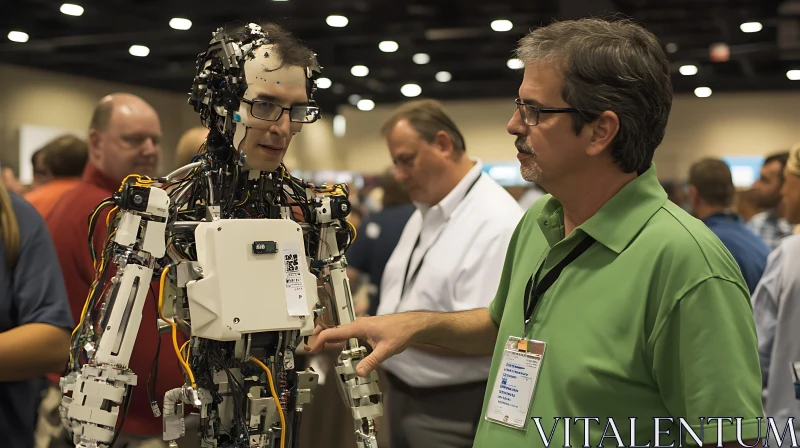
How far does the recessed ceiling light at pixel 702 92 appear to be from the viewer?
42.9 ft

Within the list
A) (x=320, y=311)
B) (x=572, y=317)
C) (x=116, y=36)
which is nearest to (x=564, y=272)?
(x=572, y=317)

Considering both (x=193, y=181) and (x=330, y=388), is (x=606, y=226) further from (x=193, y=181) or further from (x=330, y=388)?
(x=330, y=388)

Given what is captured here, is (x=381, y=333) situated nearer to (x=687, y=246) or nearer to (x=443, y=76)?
(x=687, y=246)

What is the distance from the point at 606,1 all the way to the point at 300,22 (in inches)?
192

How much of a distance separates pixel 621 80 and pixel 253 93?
874 mm

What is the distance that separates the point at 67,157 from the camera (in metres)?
4.35

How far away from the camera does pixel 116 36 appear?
1073 centimetres

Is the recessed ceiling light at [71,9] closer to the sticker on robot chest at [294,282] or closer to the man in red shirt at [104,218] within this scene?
the man in red shirt at [104,218]

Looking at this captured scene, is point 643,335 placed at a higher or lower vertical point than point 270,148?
lower

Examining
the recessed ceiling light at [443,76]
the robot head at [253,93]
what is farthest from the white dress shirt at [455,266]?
the recessed ceiling light at [443,76]

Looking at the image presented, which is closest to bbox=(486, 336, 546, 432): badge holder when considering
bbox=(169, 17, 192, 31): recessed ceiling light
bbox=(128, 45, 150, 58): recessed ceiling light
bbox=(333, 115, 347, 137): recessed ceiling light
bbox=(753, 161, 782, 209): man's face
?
bbox=(753, 161, 782, 209): man's face

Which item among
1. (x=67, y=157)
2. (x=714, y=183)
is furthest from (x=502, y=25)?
(x=67, y=157)

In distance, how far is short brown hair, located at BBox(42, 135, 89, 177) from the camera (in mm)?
4324

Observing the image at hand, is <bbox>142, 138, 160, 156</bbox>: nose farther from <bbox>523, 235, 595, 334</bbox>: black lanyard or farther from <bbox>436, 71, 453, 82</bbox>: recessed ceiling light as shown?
<bbox>436, 71, 453, 82</bbox>: recessed ceiling light
